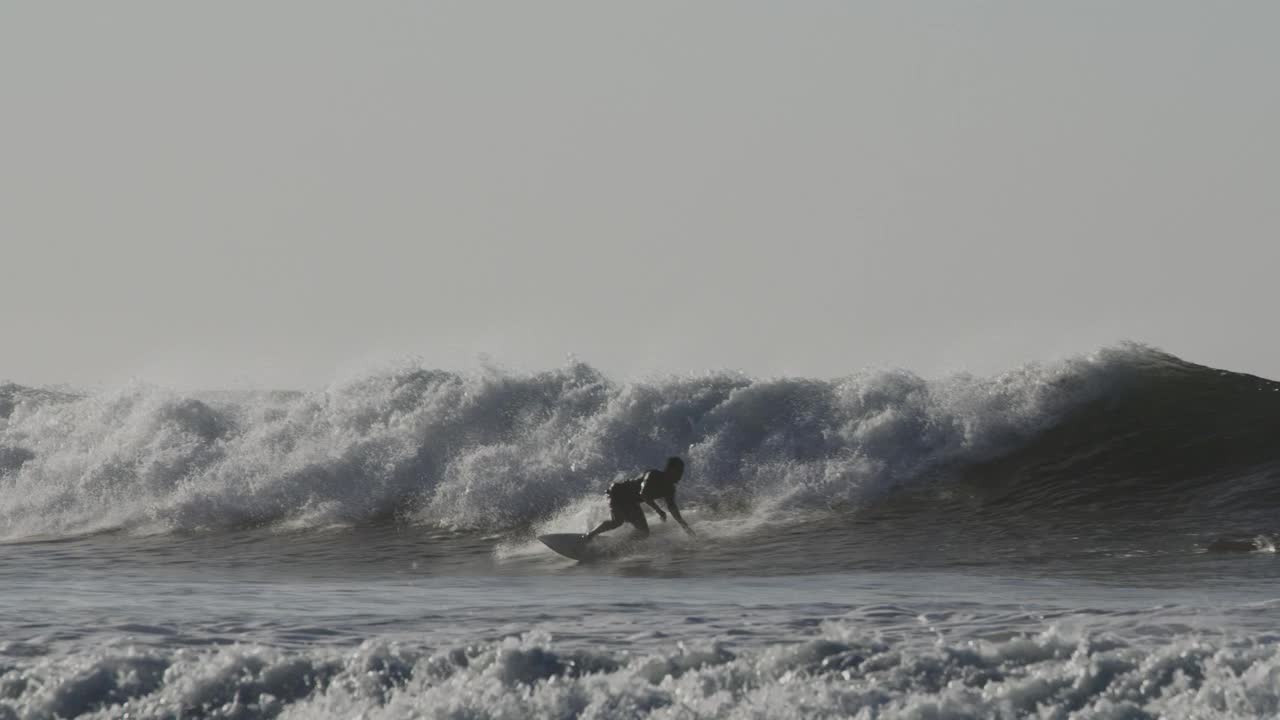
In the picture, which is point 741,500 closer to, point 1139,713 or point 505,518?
point 505,518

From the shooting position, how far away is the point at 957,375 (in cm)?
2183

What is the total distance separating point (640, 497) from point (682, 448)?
→ 173 inches

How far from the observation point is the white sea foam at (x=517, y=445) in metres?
20.5

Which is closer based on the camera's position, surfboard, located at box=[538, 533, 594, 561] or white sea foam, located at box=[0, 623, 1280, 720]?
white sea foam, located at box=[0, 623, 1280, 720]

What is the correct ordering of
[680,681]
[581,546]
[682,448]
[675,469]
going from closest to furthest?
[680,681] < [581,546] < [675,469] < [682,448]

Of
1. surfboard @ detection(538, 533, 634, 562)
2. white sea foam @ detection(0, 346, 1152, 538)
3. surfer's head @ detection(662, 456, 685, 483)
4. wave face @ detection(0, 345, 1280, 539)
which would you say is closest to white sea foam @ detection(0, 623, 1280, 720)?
surfboard @ detection(538, 533, 634, 562)

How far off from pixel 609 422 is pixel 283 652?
12.5 m

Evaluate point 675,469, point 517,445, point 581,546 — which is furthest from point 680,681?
point 517,445

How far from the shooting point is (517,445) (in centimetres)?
2191

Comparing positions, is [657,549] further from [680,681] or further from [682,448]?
[680,681]

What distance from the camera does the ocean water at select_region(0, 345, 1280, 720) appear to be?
348 inches

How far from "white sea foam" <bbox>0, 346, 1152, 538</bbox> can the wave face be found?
3 cm

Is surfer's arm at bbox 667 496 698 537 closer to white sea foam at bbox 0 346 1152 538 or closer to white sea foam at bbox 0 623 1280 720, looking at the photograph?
white sea foam at bbox 0 346 1152 538

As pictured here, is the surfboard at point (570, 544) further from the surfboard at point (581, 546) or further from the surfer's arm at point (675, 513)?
the surfer's arm at point (675, 513)
